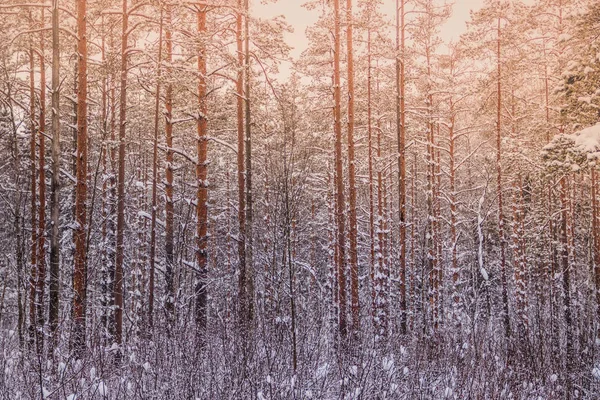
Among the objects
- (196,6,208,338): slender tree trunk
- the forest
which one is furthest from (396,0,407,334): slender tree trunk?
(196,6,208,338): slender tree trunk

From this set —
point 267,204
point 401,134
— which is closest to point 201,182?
point 267,204

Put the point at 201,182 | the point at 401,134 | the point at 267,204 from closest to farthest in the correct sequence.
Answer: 1. the point at 201,182
2. the point at 267,204
3. the point at 401,134

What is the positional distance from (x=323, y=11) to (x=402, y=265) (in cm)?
890

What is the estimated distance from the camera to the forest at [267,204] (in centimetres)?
564

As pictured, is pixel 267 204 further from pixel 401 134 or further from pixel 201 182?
pixel 401 134

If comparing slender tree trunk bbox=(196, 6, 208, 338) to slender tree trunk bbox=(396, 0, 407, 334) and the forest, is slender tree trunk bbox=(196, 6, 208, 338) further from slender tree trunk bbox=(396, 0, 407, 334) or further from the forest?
slender tree trunk bbox=(396, 0, 407, 334)

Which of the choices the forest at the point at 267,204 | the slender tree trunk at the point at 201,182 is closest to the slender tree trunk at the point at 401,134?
the forest at the point at 267,204

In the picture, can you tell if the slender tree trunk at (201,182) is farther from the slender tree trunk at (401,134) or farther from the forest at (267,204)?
the slender tree trunk at (401,134)

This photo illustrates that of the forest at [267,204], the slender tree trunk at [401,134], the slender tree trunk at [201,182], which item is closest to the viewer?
the forest at [267,204]

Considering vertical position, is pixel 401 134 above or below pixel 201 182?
above

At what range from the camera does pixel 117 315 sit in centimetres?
1115

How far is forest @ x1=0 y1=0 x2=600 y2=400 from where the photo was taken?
5.64 meters

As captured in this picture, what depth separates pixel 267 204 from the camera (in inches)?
540

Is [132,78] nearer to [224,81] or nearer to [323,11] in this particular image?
[224,81]
